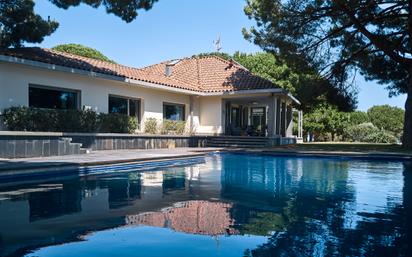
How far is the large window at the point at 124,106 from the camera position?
18.4 m

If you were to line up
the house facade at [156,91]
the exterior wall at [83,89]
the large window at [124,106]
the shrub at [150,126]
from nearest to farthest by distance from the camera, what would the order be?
1. the exterior wall at [83,89]
2. the house facade at [156,91]
3. the large window at [124,106]
4. the shrub at [150,126]

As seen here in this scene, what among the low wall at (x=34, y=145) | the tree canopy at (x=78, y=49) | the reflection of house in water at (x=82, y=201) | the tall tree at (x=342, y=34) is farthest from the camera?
the tree canopy at (x=78, y=49)

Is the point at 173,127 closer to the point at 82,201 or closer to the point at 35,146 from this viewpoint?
the point at 35,146

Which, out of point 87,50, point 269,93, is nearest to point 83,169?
point 269,93

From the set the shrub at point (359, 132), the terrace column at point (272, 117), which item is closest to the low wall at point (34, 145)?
the terrace column at point (272, 117)

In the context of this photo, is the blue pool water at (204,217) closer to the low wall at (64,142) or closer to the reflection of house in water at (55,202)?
the reflection of house in water at (55,202)

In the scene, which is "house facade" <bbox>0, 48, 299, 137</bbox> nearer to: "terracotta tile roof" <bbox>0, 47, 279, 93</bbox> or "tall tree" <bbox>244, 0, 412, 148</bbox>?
"terracotta tile roof" <bbox>0, 47, 279, 93</bbox>

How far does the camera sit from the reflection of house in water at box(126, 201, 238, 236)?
4949 mm

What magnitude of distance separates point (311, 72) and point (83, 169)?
571 inches

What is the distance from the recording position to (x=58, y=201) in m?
6.57

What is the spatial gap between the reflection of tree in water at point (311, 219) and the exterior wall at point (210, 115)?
13.8 m

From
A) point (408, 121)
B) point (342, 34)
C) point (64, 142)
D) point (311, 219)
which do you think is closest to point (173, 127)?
point (64, 142)

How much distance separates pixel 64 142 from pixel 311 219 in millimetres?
9569

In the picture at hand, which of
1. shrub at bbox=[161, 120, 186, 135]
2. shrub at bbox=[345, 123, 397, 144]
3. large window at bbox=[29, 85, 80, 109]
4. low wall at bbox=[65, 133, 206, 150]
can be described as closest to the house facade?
large window at bbox=[29, 85, 80, 109]
